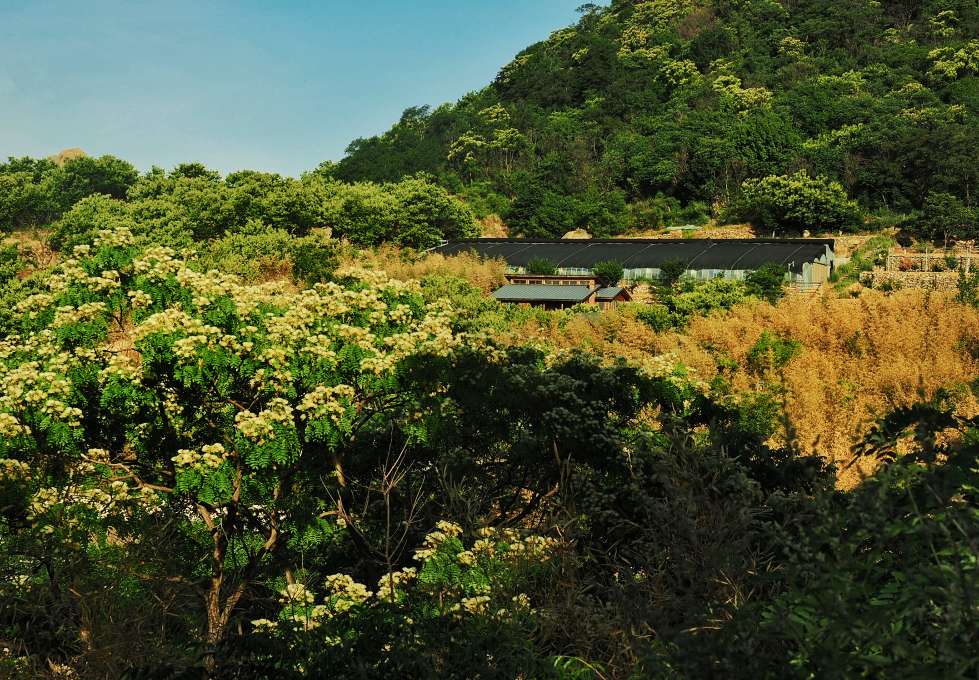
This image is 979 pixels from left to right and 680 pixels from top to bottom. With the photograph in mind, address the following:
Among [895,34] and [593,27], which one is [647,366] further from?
[593,27]

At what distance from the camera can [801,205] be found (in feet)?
137

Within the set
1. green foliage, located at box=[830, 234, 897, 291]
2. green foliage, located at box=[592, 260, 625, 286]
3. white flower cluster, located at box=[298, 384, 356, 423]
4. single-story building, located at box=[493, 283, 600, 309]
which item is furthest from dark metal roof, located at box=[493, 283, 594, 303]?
white flower cluster, located at box=[298, 384, 356, 423]

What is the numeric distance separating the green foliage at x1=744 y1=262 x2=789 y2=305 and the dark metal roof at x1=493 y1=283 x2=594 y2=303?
5.77m

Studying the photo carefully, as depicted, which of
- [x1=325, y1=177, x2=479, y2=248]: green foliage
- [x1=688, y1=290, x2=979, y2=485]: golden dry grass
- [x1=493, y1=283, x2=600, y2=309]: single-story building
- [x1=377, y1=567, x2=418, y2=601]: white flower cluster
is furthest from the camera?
[x1=325, y1=177, x2=479, y2=248]: green foliage

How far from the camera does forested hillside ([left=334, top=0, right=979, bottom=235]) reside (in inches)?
1823

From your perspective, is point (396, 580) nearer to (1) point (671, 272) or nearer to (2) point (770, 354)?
(2) point (770, 354)

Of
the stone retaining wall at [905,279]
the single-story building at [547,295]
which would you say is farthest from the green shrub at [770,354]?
the stone retaining wall at [905,279]

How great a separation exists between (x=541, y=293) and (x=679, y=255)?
761 cm

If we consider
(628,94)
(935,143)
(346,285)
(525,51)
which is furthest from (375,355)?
A: (525,51)

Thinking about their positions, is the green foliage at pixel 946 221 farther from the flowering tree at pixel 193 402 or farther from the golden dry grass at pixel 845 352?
the flowering tree at pixel 193 402

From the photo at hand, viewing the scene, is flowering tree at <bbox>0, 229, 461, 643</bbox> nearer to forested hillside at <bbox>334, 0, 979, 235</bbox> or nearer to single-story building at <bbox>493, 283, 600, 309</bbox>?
single-story building at <bbox>493, 283, 600, 309</bbox>

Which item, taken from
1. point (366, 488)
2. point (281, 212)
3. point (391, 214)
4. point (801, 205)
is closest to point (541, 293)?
point (391, 214)

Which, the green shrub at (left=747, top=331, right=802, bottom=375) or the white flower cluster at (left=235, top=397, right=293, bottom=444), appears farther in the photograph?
the green shrub at (left=747, top=331, right=802, bottom=375)

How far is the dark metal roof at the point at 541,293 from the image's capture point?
28.2 metres
